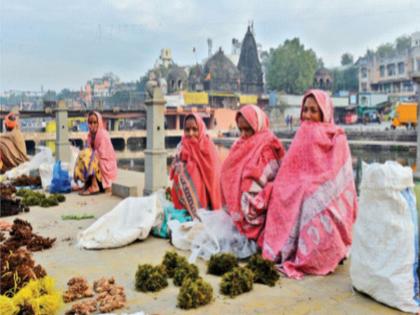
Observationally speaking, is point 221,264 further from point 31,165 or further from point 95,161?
point 31,165

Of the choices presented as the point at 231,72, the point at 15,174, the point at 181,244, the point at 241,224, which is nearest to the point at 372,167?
the point at 241,224

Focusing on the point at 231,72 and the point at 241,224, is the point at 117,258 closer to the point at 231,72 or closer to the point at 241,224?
the point at 241,224

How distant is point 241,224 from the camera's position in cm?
475

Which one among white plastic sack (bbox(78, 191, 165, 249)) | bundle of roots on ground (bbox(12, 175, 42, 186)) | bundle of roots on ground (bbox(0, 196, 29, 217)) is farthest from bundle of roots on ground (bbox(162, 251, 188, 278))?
bundle of roots on ground (bbox(12, 175, 42, 186))

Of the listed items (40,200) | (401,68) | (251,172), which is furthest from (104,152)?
(401,68)

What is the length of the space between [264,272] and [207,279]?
21.3 inches

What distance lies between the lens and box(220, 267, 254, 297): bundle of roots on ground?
365 centimetres

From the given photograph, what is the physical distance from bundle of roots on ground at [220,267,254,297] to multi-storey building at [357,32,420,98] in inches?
1992

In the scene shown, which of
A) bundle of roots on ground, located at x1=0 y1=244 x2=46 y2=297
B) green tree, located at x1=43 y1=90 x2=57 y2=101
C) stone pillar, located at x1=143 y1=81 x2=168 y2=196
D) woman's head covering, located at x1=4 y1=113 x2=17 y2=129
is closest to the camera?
bundle of roots on ground, located at x1=0 y1=244 x2=46 y2=297

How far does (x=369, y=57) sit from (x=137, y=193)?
2324 inches

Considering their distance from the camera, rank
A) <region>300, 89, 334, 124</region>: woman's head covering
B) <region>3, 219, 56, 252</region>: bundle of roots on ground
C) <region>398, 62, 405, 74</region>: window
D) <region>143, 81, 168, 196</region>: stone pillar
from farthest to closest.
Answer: <region>398, 62, 405, 74</region>: window
<region>143, 81, 168, 196</region>: stone pillar
<region>3, 219, 56, 252</region>: bundle of roots on ground
<region>300, 89, 334, 124</region>: woman's head covering

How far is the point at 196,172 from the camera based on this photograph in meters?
5.96

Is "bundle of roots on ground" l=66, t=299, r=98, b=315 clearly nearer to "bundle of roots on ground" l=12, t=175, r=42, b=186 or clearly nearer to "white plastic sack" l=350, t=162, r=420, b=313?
"white plastic sack" l=350, t=162, r=420, b=313

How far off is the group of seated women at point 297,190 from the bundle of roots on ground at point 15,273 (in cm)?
213
